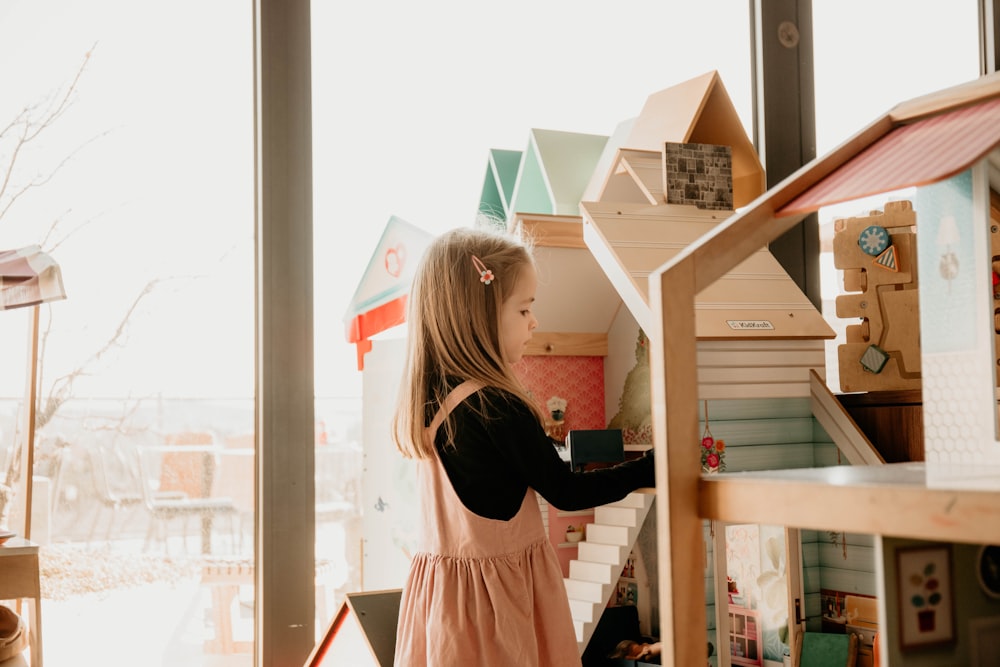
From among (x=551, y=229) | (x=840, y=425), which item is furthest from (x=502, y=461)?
(x=840, y=425)

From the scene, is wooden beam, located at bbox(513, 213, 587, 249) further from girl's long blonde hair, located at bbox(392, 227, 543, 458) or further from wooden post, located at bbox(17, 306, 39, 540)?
wooden post, located at bbox(17, 306, 39, 540)

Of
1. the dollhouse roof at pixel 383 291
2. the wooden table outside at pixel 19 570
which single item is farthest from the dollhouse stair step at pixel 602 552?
the wooden table outside at pixel 19 570

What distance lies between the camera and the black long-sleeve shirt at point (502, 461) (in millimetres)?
1405

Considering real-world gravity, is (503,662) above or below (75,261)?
below

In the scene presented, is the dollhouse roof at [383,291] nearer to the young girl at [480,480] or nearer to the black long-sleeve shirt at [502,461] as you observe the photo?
the young girl at [480,480]

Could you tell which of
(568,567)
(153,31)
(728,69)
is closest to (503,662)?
(568,567)

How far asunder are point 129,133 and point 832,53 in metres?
1.85

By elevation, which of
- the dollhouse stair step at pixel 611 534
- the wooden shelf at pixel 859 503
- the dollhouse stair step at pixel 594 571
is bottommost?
the dollhouse stair step at pixel 594 571

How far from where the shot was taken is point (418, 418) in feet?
4.84

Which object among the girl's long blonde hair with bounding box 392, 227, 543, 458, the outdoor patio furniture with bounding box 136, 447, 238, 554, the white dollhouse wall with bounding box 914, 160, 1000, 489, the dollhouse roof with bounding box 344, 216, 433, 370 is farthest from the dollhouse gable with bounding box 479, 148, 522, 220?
the white dollhouse wall with bounding box 914, 160, 1000, 489

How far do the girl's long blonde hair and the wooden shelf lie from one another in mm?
844

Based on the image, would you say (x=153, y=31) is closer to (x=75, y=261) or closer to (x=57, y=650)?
(x=75, y=261)

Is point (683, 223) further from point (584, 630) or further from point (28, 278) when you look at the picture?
point (28, 278)

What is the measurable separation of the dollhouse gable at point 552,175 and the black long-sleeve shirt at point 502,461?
715 mm
